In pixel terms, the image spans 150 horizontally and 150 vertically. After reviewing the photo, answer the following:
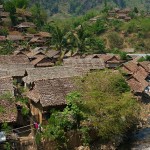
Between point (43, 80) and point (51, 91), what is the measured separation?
1.68 meters

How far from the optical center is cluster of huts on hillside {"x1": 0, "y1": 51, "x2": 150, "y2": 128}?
93.2 ft

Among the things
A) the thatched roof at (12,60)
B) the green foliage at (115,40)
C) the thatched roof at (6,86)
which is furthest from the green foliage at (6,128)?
the green foliage at (115,40)

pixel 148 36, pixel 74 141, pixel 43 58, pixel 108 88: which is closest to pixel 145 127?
pixel 108 88

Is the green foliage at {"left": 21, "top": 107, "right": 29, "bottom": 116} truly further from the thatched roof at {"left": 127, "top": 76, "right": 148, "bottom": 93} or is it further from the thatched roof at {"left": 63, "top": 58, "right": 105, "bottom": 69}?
the thatched roof at {"left": 127, "top": 76, "right": 148, "bottom": 93}

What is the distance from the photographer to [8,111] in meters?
25.8

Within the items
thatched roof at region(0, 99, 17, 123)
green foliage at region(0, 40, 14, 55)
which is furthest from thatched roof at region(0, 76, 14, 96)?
green foliage at region(0, 40, 14, 55)

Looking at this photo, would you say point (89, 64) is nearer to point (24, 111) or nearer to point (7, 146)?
point (24, 111)

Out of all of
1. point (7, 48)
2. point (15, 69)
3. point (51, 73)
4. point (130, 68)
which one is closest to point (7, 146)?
point (51, 73)

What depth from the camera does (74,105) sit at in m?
27.2

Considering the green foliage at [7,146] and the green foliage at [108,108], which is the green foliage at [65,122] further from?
the green foliage at [7,146]

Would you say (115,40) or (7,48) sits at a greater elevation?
(7,48)

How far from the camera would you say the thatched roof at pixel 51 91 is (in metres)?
28.6

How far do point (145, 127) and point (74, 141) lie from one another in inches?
447

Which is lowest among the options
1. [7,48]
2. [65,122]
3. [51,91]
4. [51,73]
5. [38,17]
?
[38,17]
